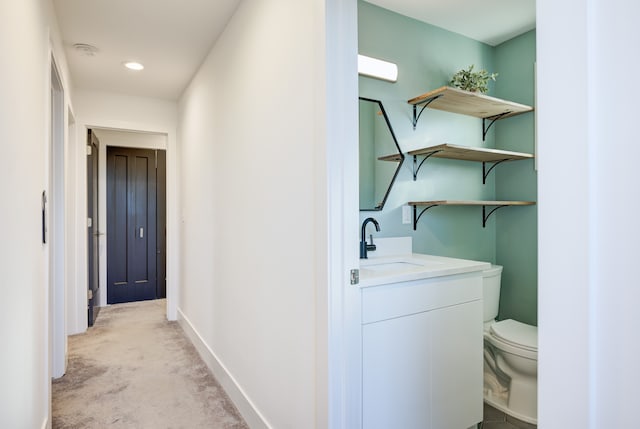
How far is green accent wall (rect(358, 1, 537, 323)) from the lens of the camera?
94.3 inches

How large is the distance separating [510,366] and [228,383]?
172 cm

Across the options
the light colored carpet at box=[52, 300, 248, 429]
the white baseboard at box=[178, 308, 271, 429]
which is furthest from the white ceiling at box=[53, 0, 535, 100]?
the light colored carpet at box=[52, 300, 248, 429]

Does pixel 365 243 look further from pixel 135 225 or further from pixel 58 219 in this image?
pixel 135 225

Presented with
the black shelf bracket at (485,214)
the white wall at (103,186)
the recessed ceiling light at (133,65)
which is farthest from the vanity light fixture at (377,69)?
the white wall at (103,186)

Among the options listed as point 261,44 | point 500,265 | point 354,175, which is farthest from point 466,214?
point 261,44

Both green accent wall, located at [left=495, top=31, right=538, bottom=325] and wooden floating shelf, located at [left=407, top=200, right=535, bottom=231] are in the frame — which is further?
green accent wall, located at [left=495, top=31, right=538, bottom=325]

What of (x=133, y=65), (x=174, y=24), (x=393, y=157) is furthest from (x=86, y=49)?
(x=393, y=157)

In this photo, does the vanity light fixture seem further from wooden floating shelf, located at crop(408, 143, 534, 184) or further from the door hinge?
the door hinge

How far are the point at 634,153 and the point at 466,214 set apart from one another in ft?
7.51

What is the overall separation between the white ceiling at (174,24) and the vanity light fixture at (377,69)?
37 cm

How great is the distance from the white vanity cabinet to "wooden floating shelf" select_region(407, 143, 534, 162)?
2.63 feet

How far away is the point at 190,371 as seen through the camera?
2830 millimetres

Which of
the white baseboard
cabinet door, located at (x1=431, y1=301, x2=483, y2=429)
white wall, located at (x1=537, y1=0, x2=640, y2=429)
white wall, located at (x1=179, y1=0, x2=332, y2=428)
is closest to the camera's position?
white wall, located at (x1=537, y1=0, x2=640, y2=429)

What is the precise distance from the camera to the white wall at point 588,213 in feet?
1.79
